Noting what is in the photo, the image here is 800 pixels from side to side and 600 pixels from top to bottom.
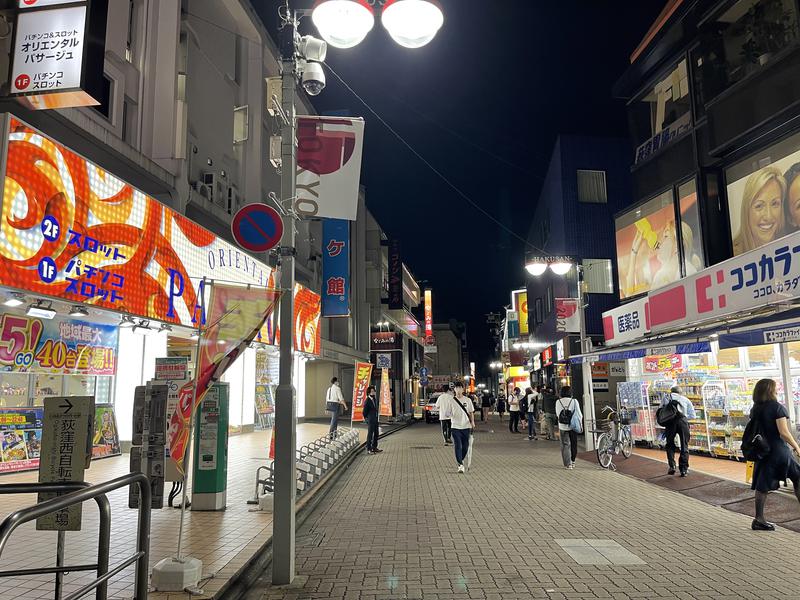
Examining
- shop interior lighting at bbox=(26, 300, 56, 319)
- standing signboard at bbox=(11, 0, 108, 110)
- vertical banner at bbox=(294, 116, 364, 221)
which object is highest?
standing signboard at bbox=(11, 0, 108, 110)

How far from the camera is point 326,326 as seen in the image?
34781mm

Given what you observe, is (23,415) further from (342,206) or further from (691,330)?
(691,330)

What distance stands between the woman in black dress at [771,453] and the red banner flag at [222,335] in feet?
20.8

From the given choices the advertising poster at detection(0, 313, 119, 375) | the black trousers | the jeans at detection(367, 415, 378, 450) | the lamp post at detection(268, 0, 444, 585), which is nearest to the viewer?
the lamp post at detection(268, 0, 444, 585)

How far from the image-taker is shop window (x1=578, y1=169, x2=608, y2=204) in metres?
28.2

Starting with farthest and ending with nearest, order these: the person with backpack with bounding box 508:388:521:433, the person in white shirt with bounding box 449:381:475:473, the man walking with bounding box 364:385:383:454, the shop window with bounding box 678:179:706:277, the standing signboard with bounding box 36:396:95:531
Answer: the person with backpack with bounding box 508:388:521:433 < the man walking with bounding box 364:385:383:454 < the shop window with bounding box 678:179:706:277 < the person in white shirt with bounding box 449:381:475:473 < the standing signboard with bounding box 36:396:95:531

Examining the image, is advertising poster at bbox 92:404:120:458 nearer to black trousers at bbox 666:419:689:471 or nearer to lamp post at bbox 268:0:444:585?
lamp post at bbox 268:0:444:585

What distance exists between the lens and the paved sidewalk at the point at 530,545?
551 centimetres

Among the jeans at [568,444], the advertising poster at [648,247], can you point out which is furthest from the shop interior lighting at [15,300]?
the advertising poster at [648,247]

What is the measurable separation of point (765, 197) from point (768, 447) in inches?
296

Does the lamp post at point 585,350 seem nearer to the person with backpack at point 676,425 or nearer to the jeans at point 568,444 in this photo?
the jeans at point 568,444

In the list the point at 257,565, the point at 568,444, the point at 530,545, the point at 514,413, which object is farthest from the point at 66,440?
the point at 514,413

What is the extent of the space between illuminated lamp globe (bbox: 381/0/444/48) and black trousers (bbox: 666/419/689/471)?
9.75 meters

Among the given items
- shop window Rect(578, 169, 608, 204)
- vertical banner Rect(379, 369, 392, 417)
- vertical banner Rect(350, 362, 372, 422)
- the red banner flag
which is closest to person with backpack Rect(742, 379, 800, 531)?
the red banner flag
